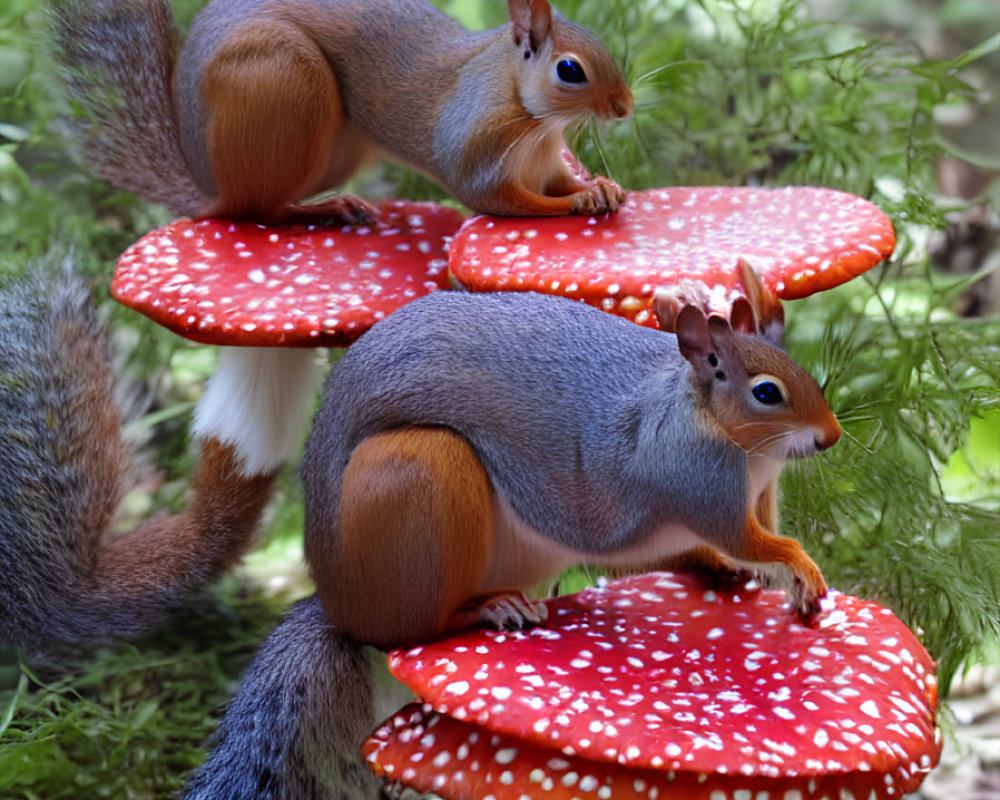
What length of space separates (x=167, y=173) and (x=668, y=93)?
3.45ft

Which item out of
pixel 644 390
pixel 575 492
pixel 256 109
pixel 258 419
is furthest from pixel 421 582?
pixel 256 109

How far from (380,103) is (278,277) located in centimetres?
30

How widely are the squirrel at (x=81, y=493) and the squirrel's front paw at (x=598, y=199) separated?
53 cm

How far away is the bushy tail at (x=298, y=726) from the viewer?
1.37m

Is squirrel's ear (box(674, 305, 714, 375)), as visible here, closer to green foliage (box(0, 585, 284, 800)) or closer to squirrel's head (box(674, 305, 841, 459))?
squirrel's head (box(674, 305, 841, 459))

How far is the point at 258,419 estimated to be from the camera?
176 centimetres

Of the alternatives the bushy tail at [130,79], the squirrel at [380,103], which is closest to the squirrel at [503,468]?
the squirrel at [380,103]

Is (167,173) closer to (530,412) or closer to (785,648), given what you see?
(530,412)

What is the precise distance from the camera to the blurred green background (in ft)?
6.05

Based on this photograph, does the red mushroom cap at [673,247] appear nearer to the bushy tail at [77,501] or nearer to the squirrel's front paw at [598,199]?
the squirrel's front paw at [598,199]

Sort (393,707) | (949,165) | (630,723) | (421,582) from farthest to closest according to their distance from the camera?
(949,165) → (393,707) → (421,582) → (630,723)

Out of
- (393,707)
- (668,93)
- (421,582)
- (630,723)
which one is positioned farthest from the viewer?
(668,93)

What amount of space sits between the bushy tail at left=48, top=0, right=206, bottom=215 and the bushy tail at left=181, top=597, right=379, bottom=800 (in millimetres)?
776

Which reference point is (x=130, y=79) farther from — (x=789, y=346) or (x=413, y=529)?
(x=789, y=346)
